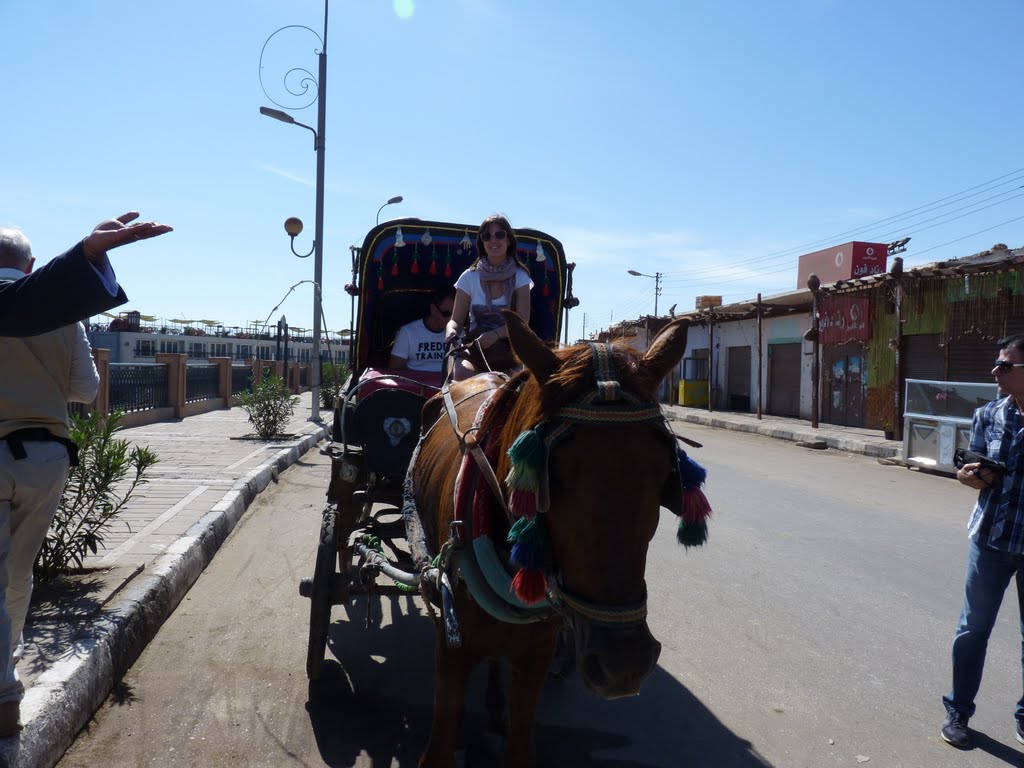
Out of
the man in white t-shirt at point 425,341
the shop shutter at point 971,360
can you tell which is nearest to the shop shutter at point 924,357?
the shop shutter at point 971,360

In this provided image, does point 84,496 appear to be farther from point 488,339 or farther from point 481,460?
point 481,460

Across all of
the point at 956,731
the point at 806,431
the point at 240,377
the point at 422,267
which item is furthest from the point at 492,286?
the point at 240,377

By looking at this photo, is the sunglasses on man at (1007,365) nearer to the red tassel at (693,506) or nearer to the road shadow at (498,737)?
the road shadow at (498,737)

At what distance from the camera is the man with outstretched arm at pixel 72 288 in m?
2.00

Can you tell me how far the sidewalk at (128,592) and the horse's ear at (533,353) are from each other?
2236 millimetres

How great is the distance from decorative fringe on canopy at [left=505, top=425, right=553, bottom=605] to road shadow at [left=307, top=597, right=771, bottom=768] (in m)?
1.29

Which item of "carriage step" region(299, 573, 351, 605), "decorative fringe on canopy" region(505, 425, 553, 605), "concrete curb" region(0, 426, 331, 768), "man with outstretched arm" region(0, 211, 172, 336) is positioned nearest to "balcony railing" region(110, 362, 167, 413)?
"concrete curb" region(0, 426, 331, 768)

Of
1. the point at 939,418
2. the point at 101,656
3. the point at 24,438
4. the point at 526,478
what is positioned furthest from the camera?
the point at 939,418

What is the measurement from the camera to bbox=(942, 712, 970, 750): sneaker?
10.7ft

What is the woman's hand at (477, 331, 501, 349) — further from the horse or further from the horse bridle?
the horse bridle

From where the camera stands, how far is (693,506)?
2057 mm

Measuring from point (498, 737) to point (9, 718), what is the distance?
6.20 feet

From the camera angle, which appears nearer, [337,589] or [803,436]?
[337,589]

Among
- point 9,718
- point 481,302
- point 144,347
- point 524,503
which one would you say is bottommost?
point 9,718
